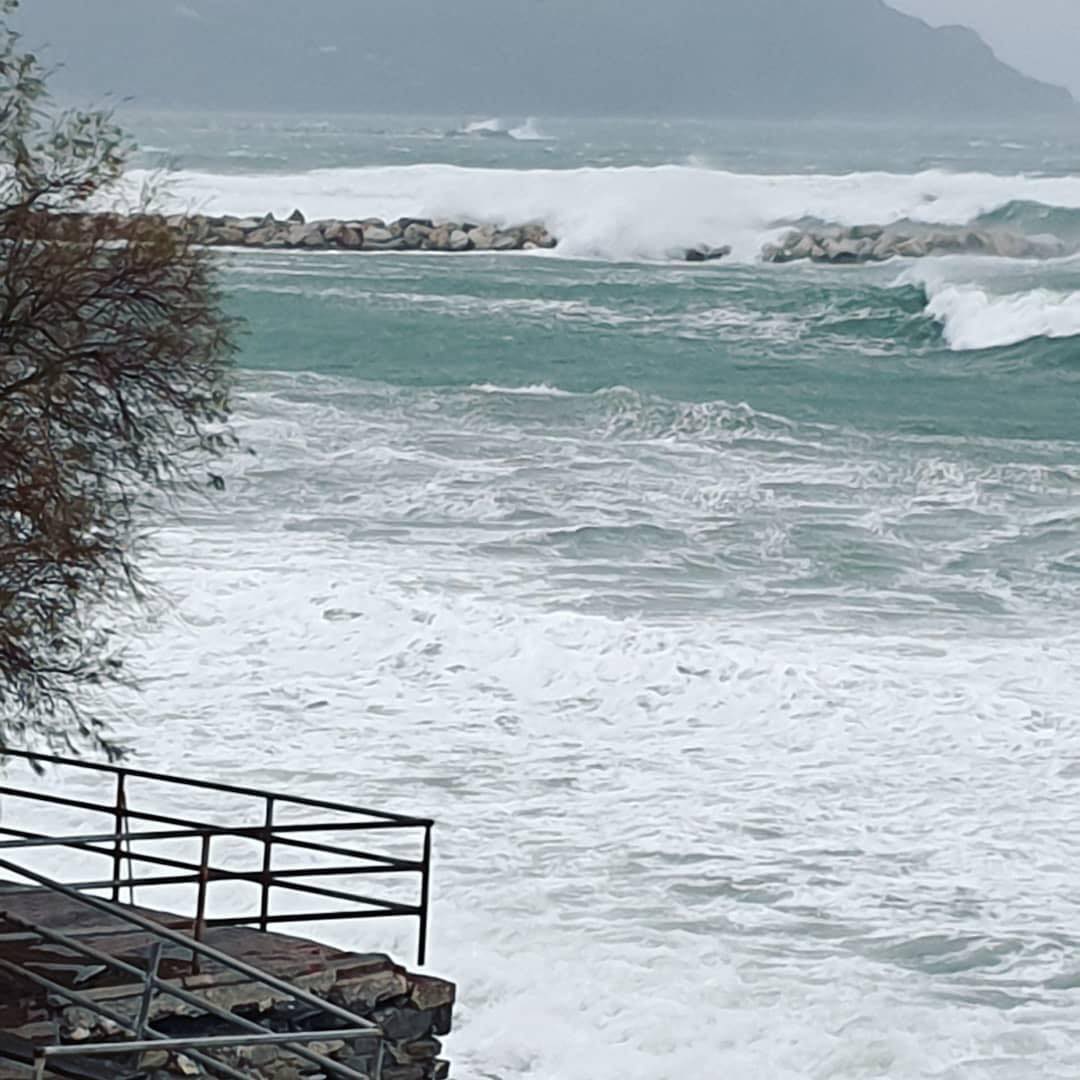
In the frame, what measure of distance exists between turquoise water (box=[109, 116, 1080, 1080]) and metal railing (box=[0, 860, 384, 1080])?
3.43m

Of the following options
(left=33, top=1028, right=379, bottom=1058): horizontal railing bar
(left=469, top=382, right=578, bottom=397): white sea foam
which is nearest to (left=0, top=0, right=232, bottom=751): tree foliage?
(left=33, top=1028, right=379, bottom=1058): horizontal railing bar

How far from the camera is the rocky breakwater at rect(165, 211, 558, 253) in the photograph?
77312mm

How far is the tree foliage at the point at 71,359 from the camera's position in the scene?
1095 centimetres

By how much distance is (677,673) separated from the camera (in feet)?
70.5

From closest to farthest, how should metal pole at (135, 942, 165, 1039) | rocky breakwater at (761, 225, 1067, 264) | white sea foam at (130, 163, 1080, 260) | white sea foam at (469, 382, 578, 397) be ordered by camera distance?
metal pole at (135, 942, 165, 1039) → white sea foam at (469, 382, 578, 397) → rocky breakwater at (761, 225, 1067, 264) → white sea foam at (130, 163, 1080, 260)

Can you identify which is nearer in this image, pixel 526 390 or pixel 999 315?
pixel 526 390

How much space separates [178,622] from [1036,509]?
13336 millimetres

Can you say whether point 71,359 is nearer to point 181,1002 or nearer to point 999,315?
→ point 181,1002

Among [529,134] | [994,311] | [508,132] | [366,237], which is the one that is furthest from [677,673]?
[508,132]

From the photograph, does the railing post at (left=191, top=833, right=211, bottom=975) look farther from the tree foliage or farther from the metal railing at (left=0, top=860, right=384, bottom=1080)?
the tree foliage

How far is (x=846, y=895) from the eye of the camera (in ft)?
51.4

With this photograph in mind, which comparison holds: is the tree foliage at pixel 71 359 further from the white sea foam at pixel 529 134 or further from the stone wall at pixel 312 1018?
the white sea foam at pixel 529 134

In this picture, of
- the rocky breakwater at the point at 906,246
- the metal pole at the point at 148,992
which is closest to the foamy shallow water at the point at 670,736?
the metal pole at the point at 148,992

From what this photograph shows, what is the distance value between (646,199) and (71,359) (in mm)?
72252
